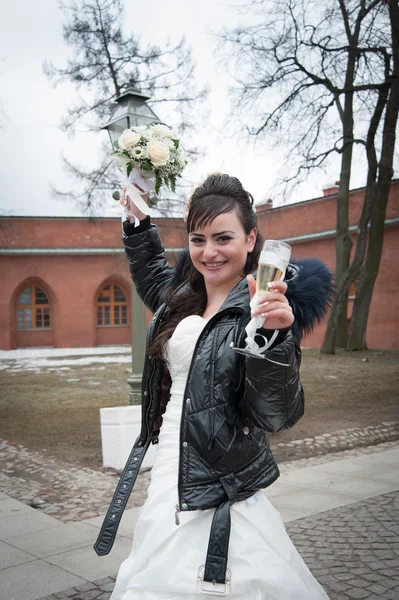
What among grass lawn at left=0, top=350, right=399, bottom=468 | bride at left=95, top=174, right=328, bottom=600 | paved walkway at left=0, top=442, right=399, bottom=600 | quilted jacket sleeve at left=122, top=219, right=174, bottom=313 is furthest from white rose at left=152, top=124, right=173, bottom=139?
grass lawn at left=0, top=350, right=399, bottom=468

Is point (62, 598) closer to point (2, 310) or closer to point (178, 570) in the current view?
point (178, 570)

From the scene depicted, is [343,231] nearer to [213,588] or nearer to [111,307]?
[111,307]

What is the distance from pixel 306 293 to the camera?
7.49 feet

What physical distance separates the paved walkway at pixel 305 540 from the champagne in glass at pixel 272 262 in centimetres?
290

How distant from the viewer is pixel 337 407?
35.6ft

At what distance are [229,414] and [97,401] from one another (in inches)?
401

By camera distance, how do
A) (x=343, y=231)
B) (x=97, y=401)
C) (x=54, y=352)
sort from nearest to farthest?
(x=97, y=401)
(x=343, y=231)
(x=54, y=352)

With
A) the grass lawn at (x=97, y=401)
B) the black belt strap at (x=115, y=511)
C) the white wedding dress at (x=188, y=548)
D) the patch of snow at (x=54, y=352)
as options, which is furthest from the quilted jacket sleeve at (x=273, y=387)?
the patch of snow at (x=54, y=352)

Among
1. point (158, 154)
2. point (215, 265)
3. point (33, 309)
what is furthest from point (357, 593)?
point (33, 309)

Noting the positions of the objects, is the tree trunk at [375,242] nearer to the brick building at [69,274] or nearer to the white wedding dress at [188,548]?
the brick building at [69,274]

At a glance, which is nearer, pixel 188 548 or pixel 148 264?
pixel 188 548

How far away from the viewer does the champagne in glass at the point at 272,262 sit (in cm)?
163

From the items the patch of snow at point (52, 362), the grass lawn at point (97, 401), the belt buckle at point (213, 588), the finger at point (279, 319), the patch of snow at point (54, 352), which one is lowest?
the grass lawn at point (97, 401)

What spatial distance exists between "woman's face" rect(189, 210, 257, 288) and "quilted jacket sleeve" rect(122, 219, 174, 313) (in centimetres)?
54
